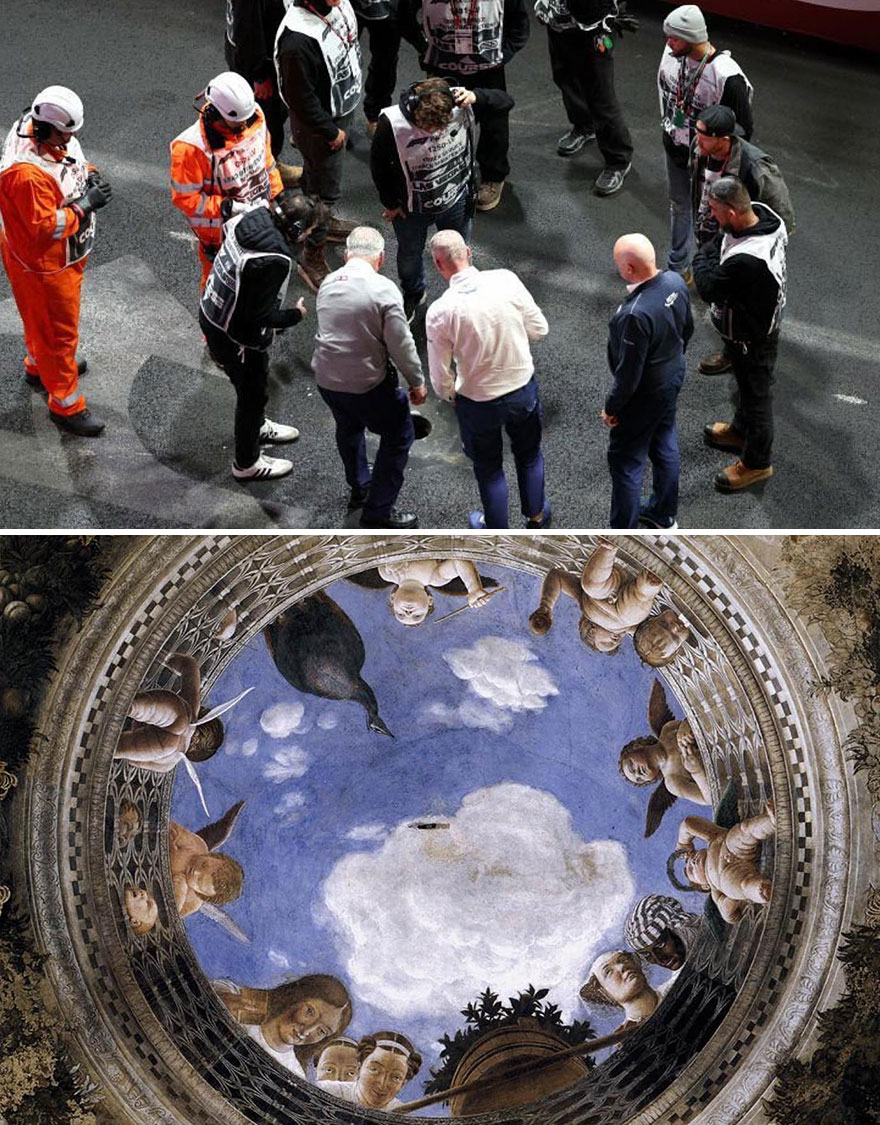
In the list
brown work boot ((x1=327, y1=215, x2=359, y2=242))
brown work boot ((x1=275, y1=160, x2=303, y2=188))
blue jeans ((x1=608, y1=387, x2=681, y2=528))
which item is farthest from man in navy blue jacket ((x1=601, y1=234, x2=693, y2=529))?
brown work boot ((x1=275, y1=160, x2=303, y2=188))

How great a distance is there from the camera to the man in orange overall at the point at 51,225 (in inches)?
279

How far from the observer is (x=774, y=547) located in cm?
577

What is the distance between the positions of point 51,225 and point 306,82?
191 cm

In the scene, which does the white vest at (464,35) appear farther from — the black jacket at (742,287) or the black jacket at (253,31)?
the black jacket at (742,287)

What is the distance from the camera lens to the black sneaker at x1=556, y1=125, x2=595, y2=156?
10000 mm

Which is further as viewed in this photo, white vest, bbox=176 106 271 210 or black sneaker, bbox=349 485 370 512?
black sneaker, bbox=349 485 370 512

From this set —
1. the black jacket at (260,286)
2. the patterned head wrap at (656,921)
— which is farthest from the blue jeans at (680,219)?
the patterned head wrap at (656,921)

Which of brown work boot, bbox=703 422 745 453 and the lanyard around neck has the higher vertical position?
the lanyard around neck

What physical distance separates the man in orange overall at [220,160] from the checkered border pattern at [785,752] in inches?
106

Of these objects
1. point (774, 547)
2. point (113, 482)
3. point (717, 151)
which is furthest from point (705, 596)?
point (113, 482)

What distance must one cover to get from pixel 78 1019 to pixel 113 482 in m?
3.09

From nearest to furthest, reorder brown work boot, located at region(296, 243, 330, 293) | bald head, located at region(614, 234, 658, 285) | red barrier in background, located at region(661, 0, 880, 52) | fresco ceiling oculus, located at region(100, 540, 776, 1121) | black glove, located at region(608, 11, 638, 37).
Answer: fresco ceiling oculus, located at region(100, 540, 776, 1121) → bald head, located at region(614, 234, 658, 285) → brown work boot, located at region(296, 243, 330, 293) → black glove, located at region(608, 11, 638, 37) → red barrier in background, located at region(661, 0, 880, 52)

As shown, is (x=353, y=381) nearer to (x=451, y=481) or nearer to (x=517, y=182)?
(x=451, y=481)

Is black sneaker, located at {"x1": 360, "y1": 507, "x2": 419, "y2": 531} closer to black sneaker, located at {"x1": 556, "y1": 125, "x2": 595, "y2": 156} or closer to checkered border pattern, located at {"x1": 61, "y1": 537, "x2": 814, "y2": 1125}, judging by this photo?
checkered border pattern, located at {"x1": 61, "y1": 537, "x2": 814, "y2": 1125}
